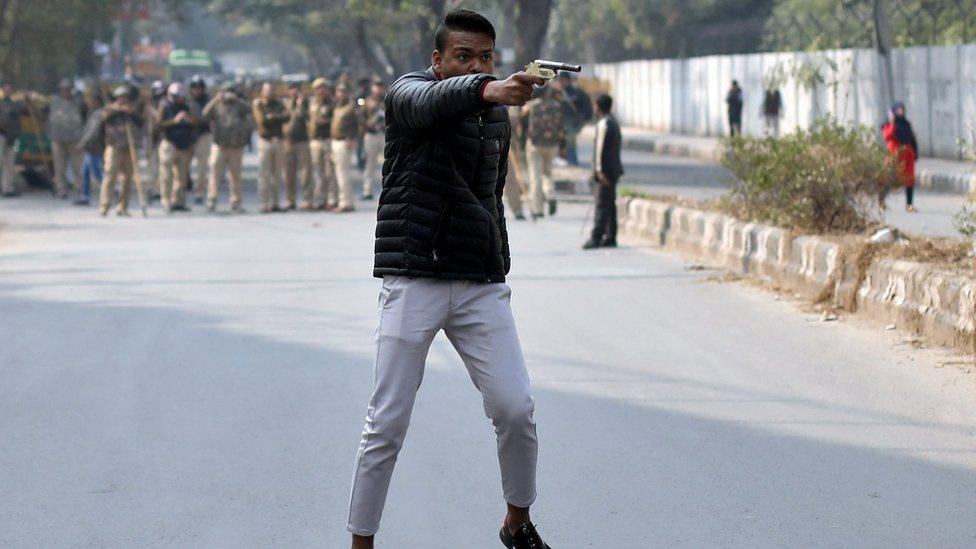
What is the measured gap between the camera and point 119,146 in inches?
874

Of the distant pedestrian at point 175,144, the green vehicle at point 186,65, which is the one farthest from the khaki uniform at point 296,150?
the green vehicle at point 186,65

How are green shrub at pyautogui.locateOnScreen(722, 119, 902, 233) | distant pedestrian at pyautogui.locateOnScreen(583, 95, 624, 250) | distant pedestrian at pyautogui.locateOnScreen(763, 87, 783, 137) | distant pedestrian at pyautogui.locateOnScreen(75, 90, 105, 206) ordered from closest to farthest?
green shrub at pyautogui.locateOnScreen(722, 119, 902, 233)
distant pedestrian at pyautogui.locateOnScreen(583, 95, 624, 250)
distant pedestrian at pyautogui.locateOnScreen(75, 90, 105, 206)
distant pedestrian at pyautogui.locateOnScreen(763, 87, 783, 137)

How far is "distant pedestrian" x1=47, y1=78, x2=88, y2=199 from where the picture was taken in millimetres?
25562

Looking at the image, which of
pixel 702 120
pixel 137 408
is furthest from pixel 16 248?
pixel 702 120

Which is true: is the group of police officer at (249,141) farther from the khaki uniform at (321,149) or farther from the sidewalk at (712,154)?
the sidewalk at (712,154)

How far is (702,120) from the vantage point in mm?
47906

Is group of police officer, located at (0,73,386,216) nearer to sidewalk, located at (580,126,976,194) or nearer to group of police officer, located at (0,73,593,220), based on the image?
group of police officer, located at (0,73,593,220)

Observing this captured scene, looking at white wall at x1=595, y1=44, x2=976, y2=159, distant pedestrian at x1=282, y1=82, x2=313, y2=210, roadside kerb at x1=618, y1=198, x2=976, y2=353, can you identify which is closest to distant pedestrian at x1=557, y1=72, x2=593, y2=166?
white wall at x1=595, y1=44, x2=976, y2=159

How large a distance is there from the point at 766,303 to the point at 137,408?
5522mm

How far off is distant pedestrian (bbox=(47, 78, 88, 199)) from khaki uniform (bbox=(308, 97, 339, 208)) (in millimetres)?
4398

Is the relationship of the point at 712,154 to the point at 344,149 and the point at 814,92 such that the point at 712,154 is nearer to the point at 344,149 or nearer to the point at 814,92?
the point at 814,92

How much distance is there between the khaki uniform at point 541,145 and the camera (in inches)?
814

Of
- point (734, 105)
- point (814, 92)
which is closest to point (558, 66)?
point (814, 92)

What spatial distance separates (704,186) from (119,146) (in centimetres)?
1026
